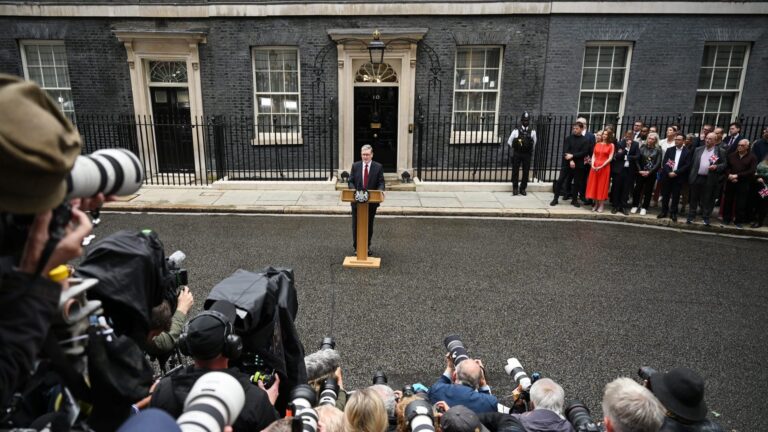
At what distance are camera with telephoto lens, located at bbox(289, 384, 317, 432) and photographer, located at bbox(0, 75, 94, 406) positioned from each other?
118cm

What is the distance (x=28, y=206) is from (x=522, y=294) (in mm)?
6002

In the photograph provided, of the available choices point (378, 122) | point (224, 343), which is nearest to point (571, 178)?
point (378, 122)

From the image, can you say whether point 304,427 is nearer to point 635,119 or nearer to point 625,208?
point 625,208

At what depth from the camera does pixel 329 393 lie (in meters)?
3.10

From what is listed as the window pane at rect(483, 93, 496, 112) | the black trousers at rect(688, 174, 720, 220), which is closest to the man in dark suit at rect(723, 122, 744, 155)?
the black trousers at rect(688, 174, 720, 220)

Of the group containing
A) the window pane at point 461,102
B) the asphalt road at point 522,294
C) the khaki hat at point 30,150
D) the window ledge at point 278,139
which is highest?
the window pane at point 461,102

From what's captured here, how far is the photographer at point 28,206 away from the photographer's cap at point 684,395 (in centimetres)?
277

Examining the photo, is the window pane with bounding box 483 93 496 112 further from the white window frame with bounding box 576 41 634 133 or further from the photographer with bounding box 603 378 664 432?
the photographer with bounding box 603 378 664 432

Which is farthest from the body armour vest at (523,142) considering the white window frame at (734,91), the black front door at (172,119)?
the black front door at (172,119)

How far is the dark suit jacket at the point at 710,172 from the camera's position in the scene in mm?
9602

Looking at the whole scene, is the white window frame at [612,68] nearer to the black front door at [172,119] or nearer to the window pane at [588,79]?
the window pane at [588,79]

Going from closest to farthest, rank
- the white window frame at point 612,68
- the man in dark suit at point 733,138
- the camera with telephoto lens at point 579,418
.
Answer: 1. the camera with telephoto lens at point 579,418
2. the man in dark suit at point 733,138
3. the white window frame at point 612,68

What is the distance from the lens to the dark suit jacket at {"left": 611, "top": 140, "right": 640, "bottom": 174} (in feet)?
34.3

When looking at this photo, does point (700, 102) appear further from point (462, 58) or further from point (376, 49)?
point (376, 49)
